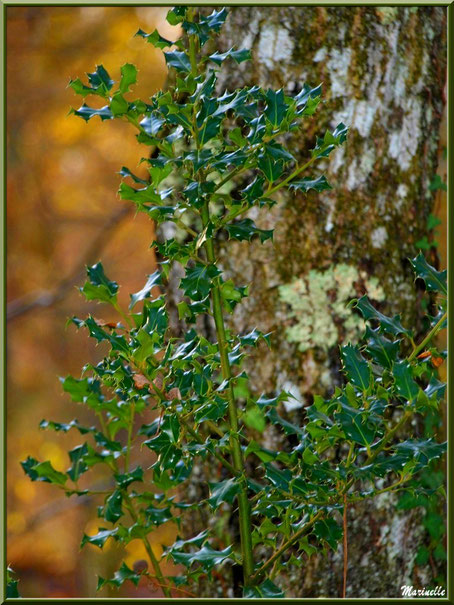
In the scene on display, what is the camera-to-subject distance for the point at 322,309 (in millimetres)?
1180

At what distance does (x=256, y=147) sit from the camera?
2.26 feet

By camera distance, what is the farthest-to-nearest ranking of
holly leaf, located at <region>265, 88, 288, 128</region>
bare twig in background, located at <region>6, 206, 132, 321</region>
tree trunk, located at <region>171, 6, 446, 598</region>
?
bare twig in background, located at <region>6, 206, 132, 321</region>
tree trunk, located at <region>171, 6, 446, 598</region>
holly leaf, located at <region>265, 88, 288, 128</region>

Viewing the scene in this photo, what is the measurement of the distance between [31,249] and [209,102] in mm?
Answer: 3936

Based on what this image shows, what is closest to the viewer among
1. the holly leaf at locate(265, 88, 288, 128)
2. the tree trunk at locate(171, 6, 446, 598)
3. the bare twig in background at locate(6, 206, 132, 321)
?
the holly leaf at locate(265, 88, 288, 128)

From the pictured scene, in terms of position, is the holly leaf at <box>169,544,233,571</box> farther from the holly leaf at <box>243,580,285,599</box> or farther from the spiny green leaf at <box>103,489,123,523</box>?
the spiny green leaf at <box>103,489,123,523</box>

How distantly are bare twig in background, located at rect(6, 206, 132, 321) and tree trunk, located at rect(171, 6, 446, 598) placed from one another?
249cm

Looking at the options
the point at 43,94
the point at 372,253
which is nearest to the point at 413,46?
the point at 372,253

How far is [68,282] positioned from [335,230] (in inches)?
109

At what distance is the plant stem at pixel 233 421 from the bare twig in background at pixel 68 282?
290 cm

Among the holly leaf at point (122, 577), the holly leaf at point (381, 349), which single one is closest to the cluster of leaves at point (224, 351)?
the holly leaf at point (381, 349)

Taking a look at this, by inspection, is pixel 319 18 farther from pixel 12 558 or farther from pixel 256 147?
pixel 12 558

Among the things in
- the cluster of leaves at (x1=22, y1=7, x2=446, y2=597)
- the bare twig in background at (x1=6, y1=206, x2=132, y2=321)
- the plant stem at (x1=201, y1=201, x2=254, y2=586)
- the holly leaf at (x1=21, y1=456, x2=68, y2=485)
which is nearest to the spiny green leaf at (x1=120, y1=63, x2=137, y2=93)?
the cluster of leaves at (x1=22, y1=7, x2=446, y2=597)

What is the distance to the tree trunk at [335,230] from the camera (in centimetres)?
118

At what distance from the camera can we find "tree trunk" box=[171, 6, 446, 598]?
3.86 ft
